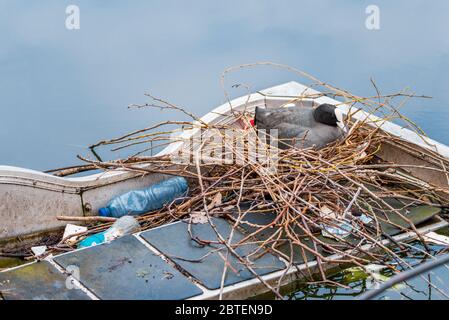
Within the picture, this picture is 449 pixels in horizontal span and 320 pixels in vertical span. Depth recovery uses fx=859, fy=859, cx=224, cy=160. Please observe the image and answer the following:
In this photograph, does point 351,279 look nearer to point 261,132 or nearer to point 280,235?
point 280,235

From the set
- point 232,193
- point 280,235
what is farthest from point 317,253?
point 232,193

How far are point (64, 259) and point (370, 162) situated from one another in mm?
2456

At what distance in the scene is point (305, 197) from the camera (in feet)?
17.5

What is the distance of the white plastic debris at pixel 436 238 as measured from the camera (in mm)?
5227

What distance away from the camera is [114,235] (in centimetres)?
529

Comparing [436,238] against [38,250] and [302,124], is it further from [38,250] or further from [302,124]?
[38,250]

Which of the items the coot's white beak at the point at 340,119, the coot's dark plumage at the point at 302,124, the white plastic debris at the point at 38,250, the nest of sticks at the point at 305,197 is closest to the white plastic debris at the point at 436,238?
the nest of sticks at the point at 305,197

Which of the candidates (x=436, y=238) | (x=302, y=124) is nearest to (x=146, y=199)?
(x=302, y=124)

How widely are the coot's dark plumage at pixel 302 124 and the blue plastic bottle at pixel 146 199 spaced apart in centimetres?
75

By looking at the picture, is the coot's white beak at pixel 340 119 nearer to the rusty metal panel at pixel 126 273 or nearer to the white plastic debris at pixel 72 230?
the rusty metal panel at pixel 126 273

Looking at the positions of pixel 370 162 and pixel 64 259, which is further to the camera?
pixel 370 162

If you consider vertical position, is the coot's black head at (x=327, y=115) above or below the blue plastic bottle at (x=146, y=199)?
above

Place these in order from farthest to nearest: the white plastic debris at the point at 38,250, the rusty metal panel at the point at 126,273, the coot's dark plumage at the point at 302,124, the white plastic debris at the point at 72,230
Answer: the coot's dark plumage at the point at 302,124, the white plastic debris at the point at 72,230, the white plastic debris at the point at 38,250, the rusty metal panel at the point at 126,273

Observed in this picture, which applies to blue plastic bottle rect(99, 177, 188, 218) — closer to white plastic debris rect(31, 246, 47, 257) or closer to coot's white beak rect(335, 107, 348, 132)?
white plastic debris rect(31, 246, 47, 257)
